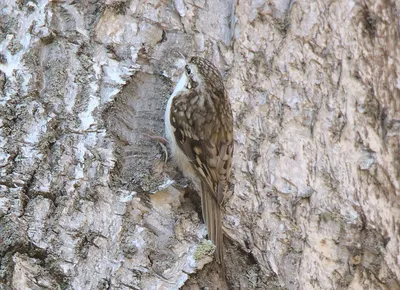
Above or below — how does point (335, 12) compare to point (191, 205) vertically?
above

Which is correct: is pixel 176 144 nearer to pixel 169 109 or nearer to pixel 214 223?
pixel 169 109

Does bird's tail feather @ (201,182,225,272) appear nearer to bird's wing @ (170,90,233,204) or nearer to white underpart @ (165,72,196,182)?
bird's wing @ (170,90,233,204)

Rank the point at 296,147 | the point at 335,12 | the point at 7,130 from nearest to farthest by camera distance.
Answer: the point at 7,130, the point at 296,147, the point at 335,12

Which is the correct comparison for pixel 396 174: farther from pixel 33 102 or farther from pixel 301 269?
pixel 33 102

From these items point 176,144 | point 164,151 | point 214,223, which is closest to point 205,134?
point 176,144

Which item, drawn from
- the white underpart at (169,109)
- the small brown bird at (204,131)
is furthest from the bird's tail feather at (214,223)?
the white underpart at (169,109)

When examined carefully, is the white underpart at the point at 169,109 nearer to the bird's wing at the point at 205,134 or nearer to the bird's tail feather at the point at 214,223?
the bird's wing at the point at 205,134

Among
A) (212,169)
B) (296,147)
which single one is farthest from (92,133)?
(296,147)

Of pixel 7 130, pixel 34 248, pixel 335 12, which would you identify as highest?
pixel 335 12
